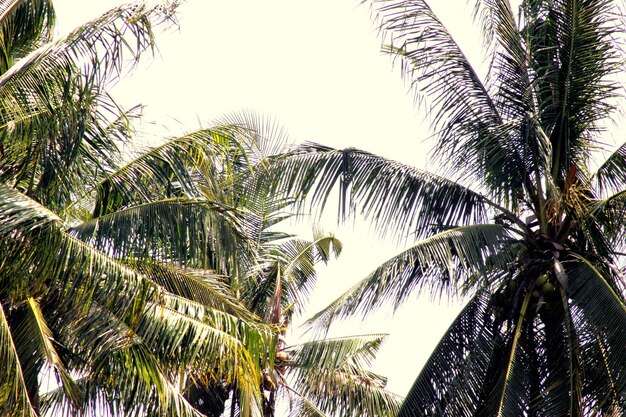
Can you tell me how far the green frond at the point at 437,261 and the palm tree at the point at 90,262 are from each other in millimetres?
899

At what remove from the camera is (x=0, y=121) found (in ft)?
33.0

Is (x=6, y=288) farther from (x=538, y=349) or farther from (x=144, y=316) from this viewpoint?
(x=538, y=349)

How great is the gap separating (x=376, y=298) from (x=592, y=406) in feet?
8.04

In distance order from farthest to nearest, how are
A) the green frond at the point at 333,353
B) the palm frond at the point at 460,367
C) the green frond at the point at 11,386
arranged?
1. the green frond at the point at 333,353
2. the palm frond at the point at 460,367
3. the green frond at the point at 11,386

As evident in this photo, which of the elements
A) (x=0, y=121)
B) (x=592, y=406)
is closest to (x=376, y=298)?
(x=592, y=406)

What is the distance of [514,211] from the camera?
12.1 meters

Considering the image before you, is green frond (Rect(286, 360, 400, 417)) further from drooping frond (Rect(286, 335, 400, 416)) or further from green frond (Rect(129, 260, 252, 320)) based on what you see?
green frond (Rect(129, 260, 252, 320))

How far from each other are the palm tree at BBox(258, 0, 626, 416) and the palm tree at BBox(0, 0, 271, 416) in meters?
1.47

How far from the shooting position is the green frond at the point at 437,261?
440 inches

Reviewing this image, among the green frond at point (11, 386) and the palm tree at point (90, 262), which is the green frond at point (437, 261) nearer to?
the palm tree at point (90, 262)

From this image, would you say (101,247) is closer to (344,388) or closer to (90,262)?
(90,262)

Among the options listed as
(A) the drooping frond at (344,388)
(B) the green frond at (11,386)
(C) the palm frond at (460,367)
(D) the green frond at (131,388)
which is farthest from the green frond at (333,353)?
(B) the green frond at (11,386)

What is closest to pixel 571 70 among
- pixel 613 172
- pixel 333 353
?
pixel 613 172

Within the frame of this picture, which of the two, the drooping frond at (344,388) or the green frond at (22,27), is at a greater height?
the green frond at (22,27)
